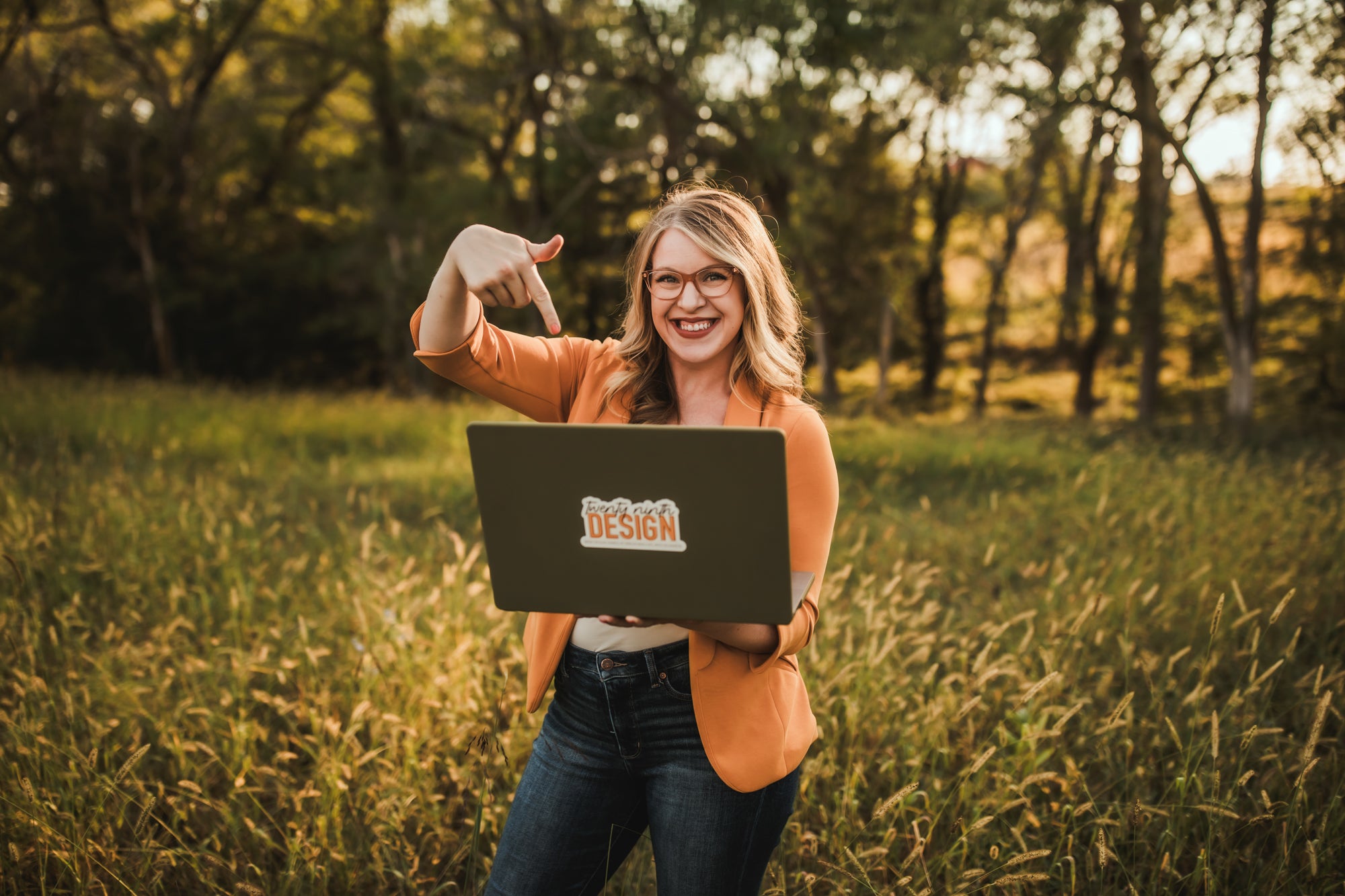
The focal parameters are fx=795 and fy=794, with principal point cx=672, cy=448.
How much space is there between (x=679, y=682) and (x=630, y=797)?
344mm

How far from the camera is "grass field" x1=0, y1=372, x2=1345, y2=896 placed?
2334 millimetres

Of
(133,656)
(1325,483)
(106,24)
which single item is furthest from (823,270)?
(133,656)

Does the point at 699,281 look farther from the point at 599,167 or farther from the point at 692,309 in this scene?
the point at 599,167

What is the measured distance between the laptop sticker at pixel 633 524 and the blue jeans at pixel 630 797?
1.57ft

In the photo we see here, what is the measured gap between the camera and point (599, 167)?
14391mm

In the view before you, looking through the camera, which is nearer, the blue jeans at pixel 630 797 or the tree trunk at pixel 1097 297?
the blue jeans at pixel 630 797

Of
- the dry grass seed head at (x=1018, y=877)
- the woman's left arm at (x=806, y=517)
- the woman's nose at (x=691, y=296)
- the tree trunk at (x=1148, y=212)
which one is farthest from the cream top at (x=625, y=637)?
the tree trunk at (x=1148, y=212)

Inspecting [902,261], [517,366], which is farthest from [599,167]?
[517,366]

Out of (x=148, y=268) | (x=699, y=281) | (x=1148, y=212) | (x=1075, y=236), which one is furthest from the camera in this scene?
(x=1075, y=236)

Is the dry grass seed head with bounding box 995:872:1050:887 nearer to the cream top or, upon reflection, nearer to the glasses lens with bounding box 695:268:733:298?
the cream top

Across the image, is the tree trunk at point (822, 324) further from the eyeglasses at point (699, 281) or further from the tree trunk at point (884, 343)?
the eyeglasses at point (699, 281)

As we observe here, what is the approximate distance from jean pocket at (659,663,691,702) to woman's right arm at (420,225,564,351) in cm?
76

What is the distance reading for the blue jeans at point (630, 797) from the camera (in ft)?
5.34

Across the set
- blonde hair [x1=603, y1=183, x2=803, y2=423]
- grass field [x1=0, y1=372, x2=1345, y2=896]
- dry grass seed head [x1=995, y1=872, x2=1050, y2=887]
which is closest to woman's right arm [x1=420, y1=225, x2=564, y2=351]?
blonde hair [x1=603, y1=183, x2=803, y2=423]
